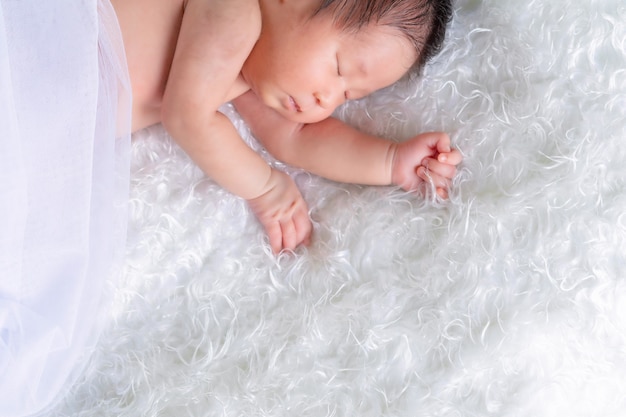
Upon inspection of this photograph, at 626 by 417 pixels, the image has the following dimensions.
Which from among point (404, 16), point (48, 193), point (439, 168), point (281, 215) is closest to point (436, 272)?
point (439, 168)

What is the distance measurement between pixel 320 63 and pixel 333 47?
3 cm

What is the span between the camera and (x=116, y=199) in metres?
1.04

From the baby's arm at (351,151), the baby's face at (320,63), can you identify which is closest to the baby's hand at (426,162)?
the baby's arm at (351,151)

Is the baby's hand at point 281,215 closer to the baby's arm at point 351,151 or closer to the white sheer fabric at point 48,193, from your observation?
the baby's arm at point 351,151

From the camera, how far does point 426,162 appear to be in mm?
1145

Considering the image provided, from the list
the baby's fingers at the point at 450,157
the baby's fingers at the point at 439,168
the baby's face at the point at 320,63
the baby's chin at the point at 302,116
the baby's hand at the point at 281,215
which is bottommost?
the baby's hand at the point at 281,215

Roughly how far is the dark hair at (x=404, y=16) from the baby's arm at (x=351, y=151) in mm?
150

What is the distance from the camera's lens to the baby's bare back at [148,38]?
3.70 feet

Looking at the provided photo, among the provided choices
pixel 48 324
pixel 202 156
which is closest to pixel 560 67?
pixel 202 156

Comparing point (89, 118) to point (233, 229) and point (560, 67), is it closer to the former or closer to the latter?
point (233, 229)

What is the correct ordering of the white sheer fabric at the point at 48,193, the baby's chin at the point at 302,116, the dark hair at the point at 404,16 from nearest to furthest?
the white sheer fabric at the point at 48,193, the dark hair at the point at 404,16, the baby's chin at the point at 302,116

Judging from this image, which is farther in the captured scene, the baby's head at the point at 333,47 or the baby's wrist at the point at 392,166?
the baby's wrist at the point at 392,166

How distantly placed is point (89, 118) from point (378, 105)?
19.7 inches

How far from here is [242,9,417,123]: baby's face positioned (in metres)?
1.08
